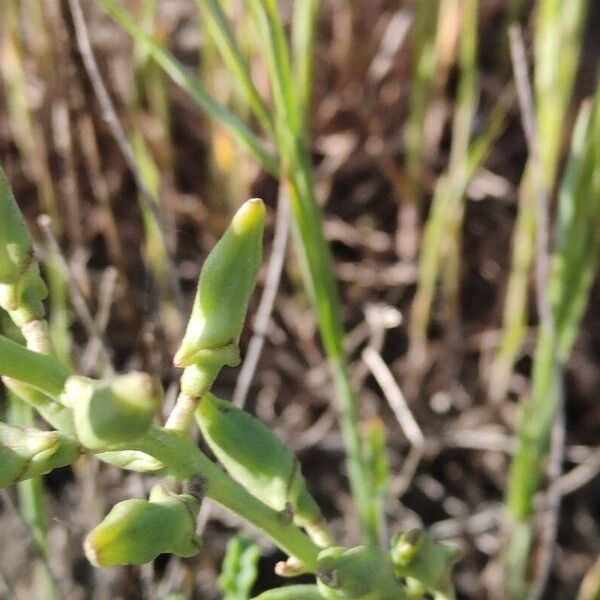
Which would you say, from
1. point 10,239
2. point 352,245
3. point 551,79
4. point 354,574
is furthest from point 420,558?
point 352,245

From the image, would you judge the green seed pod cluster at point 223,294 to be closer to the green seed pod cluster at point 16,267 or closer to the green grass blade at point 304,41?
the green seed pod cluster at point 16,267

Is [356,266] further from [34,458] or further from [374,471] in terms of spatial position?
[34,458]

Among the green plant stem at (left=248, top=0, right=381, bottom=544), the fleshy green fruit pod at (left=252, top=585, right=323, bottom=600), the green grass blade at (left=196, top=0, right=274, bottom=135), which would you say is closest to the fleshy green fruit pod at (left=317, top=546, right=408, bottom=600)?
the fleshy green fruit pod at (left=252, top=585, right=323, bottom=600)

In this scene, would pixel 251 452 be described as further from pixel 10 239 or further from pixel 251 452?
pixel 10 239

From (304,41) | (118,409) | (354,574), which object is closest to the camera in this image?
(118,409)

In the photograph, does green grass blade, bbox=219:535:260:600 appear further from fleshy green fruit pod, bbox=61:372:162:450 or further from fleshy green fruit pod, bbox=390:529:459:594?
fleshy green fruit pod, bbox=61:372:162:450

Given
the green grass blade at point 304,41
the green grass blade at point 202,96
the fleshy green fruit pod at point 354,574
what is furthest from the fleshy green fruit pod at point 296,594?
the green grass blade at point 304,41
